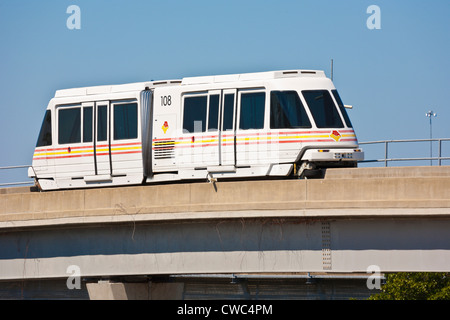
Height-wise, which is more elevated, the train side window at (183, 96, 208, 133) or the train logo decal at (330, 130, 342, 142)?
the train side window at (183, 96, 208, 133)

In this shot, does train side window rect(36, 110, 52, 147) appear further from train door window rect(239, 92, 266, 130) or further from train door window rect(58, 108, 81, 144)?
train door window rect(239, 92, 266, 130)

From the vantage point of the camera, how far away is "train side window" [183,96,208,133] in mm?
22406

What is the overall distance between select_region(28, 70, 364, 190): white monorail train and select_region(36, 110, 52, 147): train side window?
0.03 m

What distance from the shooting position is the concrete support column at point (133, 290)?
21422mm

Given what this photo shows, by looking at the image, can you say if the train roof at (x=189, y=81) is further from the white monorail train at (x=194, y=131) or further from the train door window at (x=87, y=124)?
the train door window at (x=87, y=124)

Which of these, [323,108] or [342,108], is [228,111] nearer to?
[323,108]

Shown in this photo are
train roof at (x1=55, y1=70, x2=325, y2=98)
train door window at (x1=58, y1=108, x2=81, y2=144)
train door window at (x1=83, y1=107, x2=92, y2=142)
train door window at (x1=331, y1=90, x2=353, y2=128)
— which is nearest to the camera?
train door window at (x1=331, y1=90, x2=353, y2=128)

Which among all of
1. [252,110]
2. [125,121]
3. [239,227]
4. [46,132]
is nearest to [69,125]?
[46,132]

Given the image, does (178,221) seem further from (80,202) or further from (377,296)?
(377,296)

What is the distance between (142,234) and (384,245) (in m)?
6.06

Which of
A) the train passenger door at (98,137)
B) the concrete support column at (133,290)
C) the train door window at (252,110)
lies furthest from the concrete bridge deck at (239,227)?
the train door window at (252,110)

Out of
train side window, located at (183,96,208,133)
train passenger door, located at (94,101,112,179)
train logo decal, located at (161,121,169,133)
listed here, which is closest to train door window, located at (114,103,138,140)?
train passenger door, located at (94,101,112,179)

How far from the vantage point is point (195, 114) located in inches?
890
